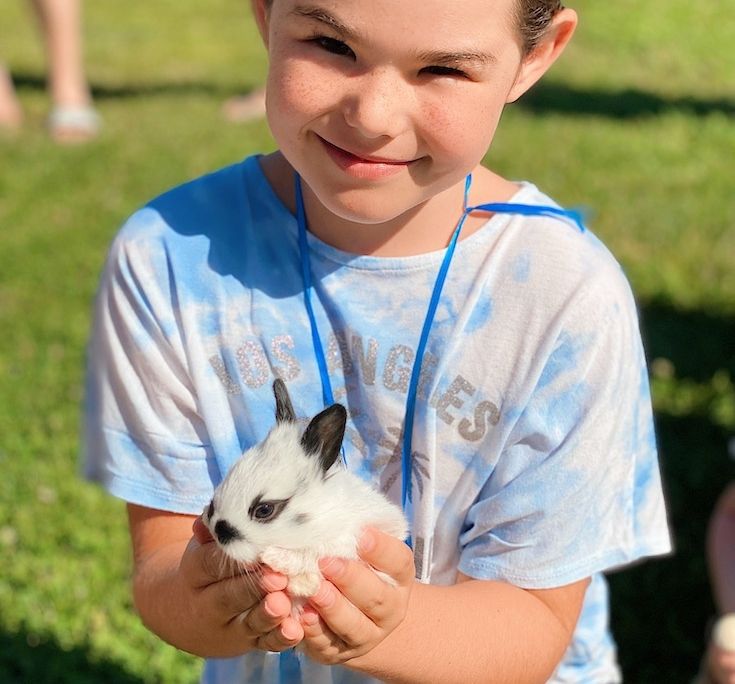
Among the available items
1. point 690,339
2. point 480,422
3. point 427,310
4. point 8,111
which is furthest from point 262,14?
point 8,111

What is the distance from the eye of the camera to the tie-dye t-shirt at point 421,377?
77.7 inches

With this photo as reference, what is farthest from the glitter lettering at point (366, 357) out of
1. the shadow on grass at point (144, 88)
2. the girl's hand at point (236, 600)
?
the shadow on grass at point (144, 88)

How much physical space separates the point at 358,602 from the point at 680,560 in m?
2.65

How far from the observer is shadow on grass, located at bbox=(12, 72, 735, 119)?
29.9 feet

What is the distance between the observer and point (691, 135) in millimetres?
8266

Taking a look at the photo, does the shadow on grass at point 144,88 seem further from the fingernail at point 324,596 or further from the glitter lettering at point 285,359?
the fingernail at point 324,596

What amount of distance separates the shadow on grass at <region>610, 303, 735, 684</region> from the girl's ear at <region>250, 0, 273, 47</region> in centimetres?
250

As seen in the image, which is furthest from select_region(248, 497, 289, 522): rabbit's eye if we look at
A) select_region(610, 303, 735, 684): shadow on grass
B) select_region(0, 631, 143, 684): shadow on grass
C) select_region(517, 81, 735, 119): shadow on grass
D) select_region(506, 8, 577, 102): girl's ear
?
select_region(517, 81, 735, 119): shadow on grass

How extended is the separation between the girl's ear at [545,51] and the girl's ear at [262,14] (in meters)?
0.47

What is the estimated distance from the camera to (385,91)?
1.66 m

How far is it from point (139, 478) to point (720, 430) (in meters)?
3.16

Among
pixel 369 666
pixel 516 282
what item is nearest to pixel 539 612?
pixel 369 666

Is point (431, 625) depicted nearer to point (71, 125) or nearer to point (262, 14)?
point (262, 14)

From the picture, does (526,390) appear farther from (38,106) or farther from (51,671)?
(38,106)
